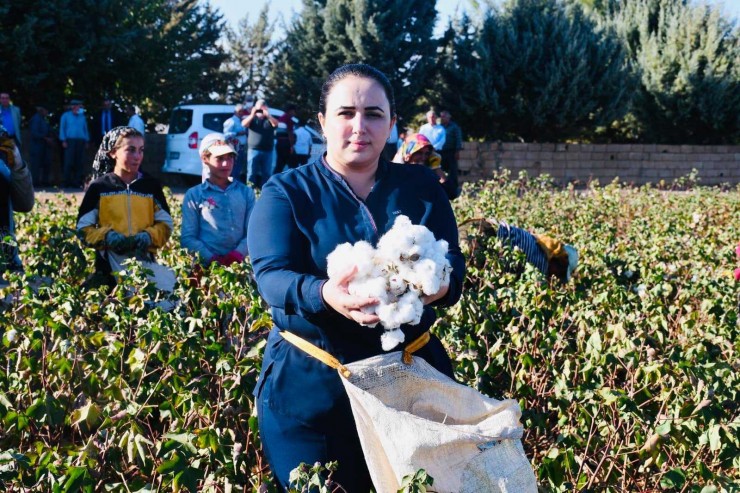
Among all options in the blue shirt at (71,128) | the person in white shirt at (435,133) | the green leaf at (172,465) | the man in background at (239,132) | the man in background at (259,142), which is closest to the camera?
the green leaf at (172,465)

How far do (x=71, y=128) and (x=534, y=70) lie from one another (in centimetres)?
1186

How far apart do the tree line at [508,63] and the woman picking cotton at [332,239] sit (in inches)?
767

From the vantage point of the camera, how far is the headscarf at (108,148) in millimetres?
5430

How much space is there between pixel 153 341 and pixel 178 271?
1.43 m

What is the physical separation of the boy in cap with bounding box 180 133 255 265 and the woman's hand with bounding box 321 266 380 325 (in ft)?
11.7

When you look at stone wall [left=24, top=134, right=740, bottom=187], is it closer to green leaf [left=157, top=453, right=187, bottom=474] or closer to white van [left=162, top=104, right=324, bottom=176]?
white van [left=162, top=104, right=324, bottom=176]

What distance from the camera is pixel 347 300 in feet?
6.51

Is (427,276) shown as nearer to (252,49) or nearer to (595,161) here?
(595,161)

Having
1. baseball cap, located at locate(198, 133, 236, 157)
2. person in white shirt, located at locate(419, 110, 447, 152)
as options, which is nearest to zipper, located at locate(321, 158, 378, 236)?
baseball cap, located at locate(198, 133, 236, 157)

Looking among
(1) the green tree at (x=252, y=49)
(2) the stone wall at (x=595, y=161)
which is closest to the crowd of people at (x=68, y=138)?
(2) the stone wall at (x=595, y=161)

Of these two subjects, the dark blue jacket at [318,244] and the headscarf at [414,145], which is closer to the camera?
the dark blue jacket at [318,244]

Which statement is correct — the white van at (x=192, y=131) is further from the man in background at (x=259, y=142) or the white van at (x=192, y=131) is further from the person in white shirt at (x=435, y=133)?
the man in background at (x=259, y=142)

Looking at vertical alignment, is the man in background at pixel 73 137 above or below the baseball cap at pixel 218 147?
below

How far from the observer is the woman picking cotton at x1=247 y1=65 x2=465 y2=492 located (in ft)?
7.41
